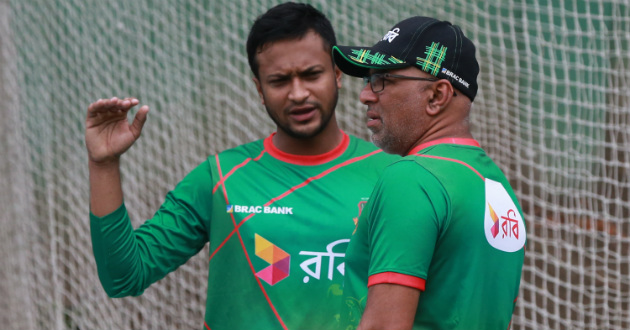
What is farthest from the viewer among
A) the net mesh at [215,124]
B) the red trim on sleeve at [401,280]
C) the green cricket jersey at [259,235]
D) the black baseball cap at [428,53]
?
the net mesh at [215,124]

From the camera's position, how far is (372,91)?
1.75m

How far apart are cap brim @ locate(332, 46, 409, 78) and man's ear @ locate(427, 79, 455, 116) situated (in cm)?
9

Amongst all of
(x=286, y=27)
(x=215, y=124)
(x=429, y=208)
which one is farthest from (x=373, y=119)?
(x=215, y=124)

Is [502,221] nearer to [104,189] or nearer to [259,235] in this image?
[259,235]

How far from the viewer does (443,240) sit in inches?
59.4

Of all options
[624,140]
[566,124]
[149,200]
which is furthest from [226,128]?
[624,140]

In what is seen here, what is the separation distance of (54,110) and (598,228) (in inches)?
135

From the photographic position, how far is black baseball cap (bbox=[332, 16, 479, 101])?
5.46ft

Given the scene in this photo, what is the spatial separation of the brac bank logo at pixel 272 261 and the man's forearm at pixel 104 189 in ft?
1.50

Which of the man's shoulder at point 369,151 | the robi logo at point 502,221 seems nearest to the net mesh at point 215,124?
the man's shoulder at point 369,151

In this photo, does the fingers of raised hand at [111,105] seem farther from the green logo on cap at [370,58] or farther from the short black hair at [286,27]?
the green logo on cap at [370,58]

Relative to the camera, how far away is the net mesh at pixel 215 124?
400 centimetres

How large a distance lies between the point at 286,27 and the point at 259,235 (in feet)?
2.25

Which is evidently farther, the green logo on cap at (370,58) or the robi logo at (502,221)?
the green logo on cap at (370,58)
